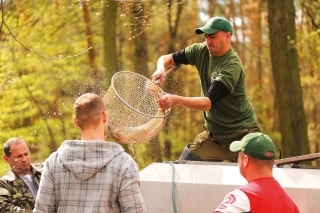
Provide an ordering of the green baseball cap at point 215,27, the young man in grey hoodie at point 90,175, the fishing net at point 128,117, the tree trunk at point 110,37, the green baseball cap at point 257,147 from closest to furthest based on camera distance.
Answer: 1. the young man in grey hoodie at point 90,175
2. the green baseball cap at point 257,147
3. the fishing net at point 128,117
4. the green baseball cap at point 215,27
5. the tree trunk at point 110,37

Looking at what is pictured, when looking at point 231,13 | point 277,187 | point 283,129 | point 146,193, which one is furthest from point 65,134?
point 277,187

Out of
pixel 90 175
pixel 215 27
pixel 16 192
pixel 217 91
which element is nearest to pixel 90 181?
pixel 90 175

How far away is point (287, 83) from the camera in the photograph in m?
11.7

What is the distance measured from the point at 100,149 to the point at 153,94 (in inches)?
75.1

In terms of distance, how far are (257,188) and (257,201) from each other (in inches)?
3.0

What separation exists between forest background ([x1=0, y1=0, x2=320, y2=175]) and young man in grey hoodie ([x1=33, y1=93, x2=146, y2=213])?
779cm

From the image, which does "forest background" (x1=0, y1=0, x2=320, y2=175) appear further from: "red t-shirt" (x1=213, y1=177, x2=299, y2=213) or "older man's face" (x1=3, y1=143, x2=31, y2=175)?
"red t-shirt" (x1=213, y1=177, x2=299, y2=213)

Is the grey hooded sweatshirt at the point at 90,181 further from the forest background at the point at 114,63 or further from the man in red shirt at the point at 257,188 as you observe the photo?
the forest background at the point at 114,63

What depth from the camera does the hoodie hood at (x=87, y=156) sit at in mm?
3744

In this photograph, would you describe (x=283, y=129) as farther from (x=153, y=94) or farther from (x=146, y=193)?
(x=146, y=193)

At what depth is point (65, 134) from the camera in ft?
48.0

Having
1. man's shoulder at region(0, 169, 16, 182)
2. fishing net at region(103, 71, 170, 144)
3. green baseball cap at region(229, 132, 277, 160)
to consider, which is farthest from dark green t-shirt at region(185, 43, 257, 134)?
green baseball cap at region(229, 132, 277, 160)

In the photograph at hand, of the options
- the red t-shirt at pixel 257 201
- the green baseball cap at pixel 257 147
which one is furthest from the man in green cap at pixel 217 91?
the red t-shirt at pixel 257 201

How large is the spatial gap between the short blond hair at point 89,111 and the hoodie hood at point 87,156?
103mm
